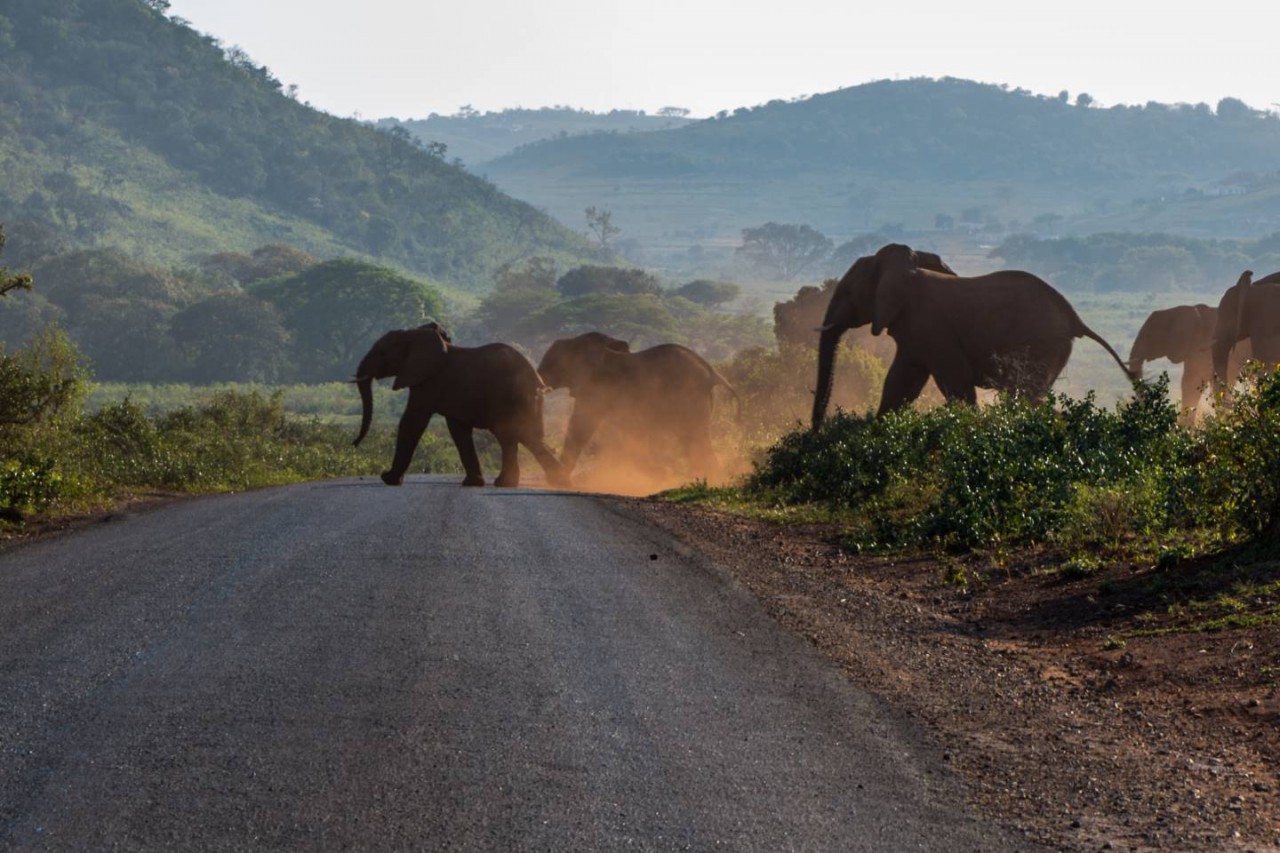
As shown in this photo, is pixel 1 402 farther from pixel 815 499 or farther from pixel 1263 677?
pixel 1263 677

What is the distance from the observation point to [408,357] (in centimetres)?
2764

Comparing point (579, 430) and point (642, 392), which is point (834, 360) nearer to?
point (642, 392)

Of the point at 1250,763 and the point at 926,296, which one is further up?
the point at 926,296

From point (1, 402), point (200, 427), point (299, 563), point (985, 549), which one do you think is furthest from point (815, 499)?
point (200, 427)

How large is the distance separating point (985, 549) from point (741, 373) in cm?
3045

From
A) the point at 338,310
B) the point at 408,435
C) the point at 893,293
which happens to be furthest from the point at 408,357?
the point at 338,310

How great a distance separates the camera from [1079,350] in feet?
365

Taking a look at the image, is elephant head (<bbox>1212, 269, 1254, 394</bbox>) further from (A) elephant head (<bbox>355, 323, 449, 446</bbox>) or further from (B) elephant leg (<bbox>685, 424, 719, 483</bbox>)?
(A) elephant head (<bbox>355, 323, 449, 446</bbox>)

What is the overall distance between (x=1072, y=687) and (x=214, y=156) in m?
166

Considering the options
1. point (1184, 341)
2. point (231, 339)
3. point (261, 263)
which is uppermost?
point (261, 263)

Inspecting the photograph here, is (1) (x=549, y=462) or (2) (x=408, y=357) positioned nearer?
(2) (x=408, y=357)

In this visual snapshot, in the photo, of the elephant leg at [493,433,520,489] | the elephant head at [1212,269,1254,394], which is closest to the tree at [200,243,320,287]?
the elephant leg at [493,433,520,489]

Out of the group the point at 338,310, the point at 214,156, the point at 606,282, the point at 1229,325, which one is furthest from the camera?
the point at 214,156

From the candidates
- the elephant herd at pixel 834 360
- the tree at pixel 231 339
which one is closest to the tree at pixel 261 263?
the tree at pixel 231 339
